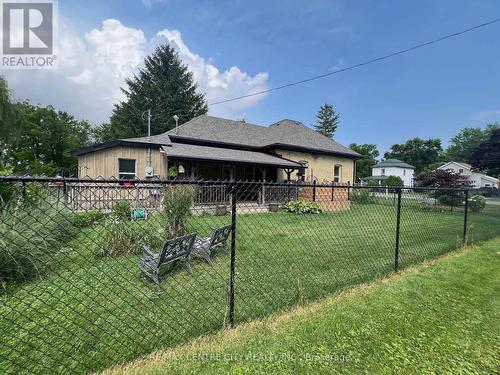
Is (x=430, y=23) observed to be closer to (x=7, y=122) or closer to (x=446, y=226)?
(x=446, y=226)

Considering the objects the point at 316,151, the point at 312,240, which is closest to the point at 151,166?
the point at 312,240

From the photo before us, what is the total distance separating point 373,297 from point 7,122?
73.3ft

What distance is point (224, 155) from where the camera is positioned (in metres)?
14.4

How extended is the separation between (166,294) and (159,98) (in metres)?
34.9

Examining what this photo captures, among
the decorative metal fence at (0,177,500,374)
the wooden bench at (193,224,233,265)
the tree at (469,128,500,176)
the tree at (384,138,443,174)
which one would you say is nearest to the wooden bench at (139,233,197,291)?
the decorative metal fence at (0,177,500,374)

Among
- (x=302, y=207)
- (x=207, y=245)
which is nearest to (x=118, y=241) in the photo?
(x=207, y=245)

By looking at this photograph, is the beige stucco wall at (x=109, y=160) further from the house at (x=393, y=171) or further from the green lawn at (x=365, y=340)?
the house at (x=393, y=171)

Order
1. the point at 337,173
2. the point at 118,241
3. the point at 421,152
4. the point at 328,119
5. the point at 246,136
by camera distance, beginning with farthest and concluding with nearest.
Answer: the point at 421,152 → the point at 328,119 → the point at 337,173 → the point at 246,136 → the point at 118,241

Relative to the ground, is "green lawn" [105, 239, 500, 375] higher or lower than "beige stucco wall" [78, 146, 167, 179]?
lower

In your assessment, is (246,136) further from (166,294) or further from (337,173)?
(166,294)

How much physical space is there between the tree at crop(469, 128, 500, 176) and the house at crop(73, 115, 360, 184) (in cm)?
820

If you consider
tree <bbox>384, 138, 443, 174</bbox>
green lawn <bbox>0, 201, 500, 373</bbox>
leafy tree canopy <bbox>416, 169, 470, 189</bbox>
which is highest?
tree <bbox>384, 138, 443, 174</bbox>

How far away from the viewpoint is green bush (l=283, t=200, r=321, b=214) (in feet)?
43.6

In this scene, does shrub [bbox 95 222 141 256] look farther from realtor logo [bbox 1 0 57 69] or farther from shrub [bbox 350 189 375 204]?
realtor logo [bbox 1 0 57 69]
